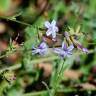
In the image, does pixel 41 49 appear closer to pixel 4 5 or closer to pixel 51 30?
pixel 51 30

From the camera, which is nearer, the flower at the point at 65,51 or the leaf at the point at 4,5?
the flower at the point at 65,51

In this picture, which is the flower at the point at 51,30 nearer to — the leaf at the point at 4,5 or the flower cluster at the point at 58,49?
the flower cluster at the point at 58,49

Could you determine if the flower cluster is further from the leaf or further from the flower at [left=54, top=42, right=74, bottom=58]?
the leaf

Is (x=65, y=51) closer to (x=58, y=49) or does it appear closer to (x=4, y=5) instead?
(x=58, y=49)

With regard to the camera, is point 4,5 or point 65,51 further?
point 4,5

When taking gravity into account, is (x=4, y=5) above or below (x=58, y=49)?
above

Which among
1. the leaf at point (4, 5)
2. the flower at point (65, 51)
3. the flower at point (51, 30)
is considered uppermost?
the leaf at point (4, 5)

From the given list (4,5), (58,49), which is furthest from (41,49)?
(4,5)

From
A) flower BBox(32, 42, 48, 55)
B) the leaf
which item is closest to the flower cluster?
flower BBox(32, 42, 48, 55)

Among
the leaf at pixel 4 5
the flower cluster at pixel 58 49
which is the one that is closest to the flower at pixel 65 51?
the flower cluster at pixel 58 49

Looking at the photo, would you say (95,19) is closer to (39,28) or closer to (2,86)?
(2,86)

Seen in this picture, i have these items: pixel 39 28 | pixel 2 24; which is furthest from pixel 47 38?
pixel 2 24
